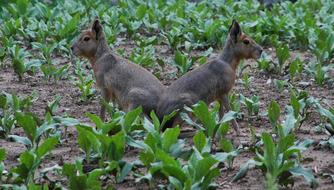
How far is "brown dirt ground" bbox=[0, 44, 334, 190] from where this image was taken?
19.9ft

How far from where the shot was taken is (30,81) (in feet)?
32.6

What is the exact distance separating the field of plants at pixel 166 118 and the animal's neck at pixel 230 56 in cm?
36

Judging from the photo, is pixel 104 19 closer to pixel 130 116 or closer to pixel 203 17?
pixel 203 17

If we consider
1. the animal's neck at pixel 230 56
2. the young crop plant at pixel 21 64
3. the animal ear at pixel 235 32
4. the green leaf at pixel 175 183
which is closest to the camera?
the green leaf at pixel 175 183

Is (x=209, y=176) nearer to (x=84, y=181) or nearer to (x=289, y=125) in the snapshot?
(x=84, y=181)

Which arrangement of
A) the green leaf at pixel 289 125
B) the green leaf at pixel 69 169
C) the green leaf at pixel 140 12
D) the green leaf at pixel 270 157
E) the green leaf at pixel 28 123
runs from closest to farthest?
the green leaf at pixel 69 169, the green leaf at pixel 270 157, the green leaf at pixel 28 123, the green leaf at pixel 289 125, the green leaf at pixel 140 12

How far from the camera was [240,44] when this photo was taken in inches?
340

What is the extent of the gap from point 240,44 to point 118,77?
1.38 metres

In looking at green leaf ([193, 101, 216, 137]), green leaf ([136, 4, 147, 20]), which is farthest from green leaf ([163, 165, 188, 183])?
green leaf ([136, 4, 147, 20])

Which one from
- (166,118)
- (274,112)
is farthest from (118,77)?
(274,112)

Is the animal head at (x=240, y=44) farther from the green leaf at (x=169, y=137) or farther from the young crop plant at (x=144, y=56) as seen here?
the green leaf at (x=169, y=137)

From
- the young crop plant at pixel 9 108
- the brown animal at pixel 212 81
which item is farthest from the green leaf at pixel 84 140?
the brown animal at pixel 212 81

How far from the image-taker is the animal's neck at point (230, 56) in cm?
842

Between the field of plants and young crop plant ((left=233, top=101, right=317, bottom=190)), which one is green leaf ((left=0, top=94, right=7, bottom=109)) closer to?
the field of plants
